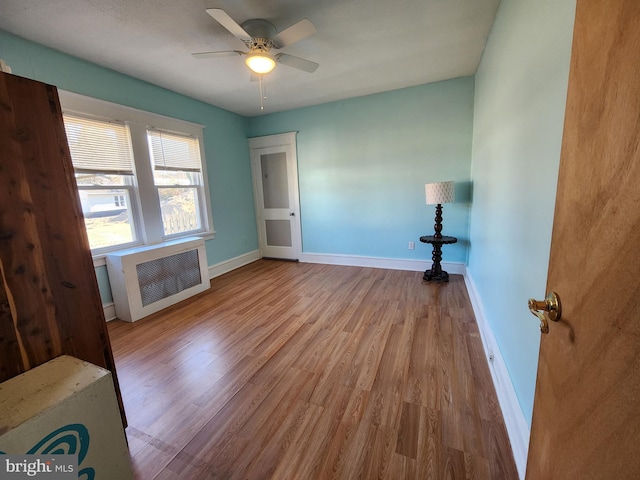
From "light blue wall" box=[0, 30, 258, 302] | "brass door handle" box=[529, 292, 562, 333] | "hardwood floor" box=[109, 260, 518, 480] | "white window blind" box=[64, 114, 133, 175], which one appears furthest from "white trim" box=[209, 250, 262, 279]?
"brass door handle" box=[529, 292, 562, 333]

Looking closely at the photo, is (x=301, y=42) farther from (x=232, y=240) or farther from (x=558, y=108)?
(x=232, y=240)

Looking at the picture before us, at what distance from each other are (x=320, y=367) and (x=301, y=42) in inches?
110

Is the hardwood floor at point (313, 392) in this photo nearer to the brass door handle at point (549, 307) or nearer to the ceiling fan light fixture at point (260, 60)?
the brass door handle at point (549, 307)

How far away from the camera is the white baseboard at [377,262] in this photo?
151 inches

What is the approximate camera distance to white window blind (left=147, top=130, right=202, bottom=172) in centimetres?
332

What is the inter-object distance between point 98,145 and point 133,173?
408 millimetres

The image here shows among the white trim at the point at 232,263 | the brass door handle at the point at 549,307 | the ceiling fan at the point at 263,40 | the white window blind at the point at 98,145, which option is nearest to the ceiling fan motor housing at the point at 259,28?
the ceiling fan at the point at 263,40

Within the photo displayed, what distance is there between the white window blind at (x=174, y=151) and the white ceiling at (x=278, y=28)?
23.6 inches

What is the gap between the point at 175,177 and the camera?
3.60 m

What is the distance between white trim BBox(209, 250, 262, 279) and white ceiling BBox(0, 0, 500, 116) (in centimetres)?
252

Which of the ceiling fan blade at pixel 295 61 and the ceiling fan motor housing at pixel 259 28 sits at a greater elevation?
the ceiling fan motor housing at pixel 259 28

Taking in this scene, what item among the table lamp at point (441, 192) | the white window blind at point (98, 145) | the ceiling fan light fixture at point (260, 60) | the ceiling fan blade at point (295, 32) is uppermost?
the ceiling fan blade at point (295, 32)

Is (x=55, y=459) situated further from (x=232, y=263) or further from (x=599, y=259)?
(x=232, y=263)

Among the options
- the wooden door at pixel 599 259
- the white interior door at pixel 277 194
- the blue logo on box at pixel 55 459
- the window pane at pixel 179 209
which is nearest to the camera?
the wooden door at pixel 599 259
